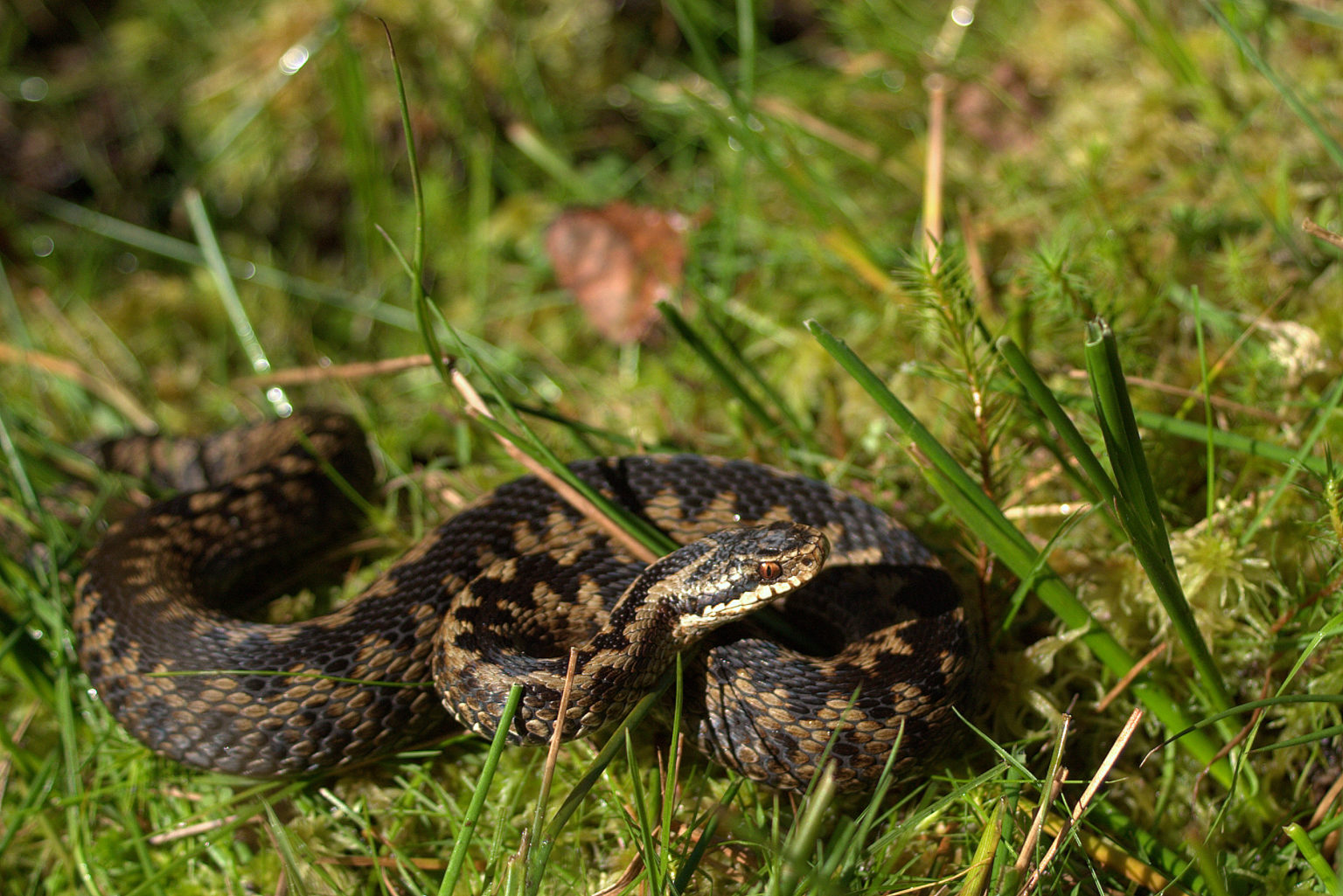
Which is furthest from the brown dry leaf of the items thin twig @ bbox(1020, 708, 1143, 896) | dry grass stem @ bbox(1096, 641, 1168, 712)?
thin twig @ bbox(1020, 708, 1143, 896)

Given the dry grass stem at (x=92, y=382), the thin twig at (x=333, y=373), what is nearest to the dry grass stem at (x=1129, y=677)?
the thin twig at (x=333, y=373)

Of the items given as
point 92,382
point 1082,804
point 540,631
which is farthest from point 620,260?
point 1082,804

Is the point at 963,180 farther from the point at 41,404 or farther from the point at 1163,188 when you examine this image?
the point at 41,404

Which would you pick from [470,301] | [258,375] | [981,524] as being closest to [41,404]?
[258,375]

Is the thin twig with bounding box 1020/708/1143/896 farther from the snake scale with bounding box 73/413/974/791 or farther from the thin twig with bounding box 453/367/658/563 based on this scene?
the thin twig with bounding box 453/367/658/563

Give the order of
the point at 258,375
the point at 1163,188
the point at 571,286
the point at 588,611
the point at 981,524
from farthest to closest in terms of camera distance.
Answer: the point at 571,286, the point at 258,375, the point at 1163,188, the point at 588,611, the point at 981,524

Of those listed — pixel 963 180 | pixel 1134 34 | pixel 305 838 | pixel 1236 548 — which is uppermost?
pixel 1134 34
